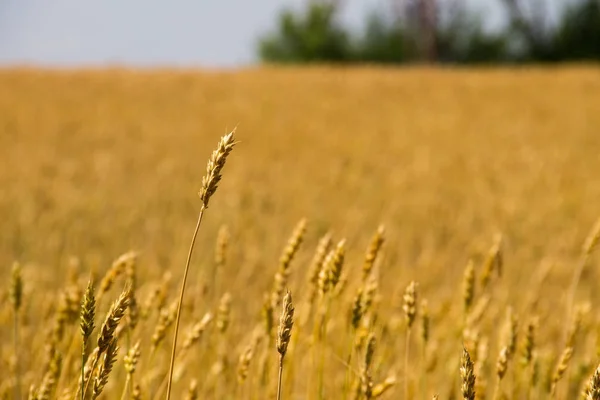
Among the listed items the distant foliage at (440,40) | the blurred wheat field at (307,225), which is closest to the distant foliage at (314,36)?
the distant foliage at (440,40)

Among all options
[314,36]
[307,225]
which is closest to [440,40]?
[314,36]

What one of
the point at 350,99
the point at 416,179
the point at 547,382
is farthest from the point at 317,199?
the point at 350,99

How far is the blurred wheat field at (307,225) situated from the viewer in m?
1.63

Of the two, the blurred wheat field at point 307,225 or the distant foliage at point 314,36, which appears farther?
the distant foliage at point 314,36

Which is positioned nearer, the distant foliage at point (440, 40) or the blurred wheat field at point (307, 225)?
the blurred wheat field at point (307, 225)

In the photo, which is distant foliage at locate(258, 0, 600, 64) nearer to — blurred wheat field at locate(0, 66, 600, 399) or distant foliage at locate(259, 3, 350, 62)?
distant foliage at locate(259, 3, 350, 62)

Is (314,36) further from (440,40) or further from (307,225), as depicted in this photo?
(307,225)

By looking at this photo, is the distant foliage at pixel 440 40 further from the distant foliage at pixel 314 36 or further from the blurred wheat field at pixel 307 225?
the blurred wheat field at pixel 307 225

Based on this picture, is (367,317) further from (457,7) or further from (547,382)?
(457,7)

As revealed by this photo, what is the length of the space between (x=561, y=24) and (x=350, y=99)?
21023 millimetres

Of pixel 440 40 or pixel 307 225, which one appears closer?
pixel 307 225

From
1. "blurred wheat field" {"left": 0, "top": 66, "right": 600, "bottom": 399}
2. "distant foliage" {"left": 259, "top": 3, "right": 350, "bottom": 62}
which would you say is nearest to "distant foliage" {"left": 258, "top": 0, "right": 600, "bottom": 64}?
"distant foliage" {"left": 259, "top": 3, "right": 350, "bottom": 62}

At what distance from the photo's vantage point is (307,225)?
1.37 meters

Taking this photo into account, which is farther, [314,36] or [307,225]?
[314,36]
